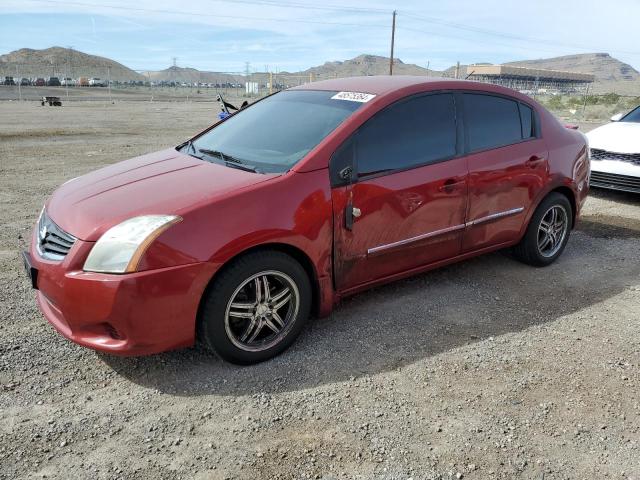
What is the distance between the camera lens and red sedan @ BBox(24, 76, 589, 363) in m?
2.80

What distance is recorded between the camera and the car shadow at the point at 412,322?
10.2 ft

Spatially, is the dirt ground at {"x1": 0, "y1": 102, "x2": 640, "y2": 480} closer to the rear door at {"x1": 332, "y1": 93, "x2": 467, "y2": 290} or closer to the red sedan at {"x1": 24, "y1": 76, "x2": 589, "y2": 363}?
the red sedan at {"x1": 24, "y1": 76, "x2": 589, "y2": 363}

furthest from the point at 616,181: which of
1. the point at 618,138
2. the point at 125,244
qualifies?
the point at 125,244

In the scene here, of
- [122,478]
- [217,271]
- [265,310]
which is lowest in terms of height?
[122,478]

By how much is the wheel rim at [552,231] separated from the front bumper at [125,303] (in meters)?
3.39

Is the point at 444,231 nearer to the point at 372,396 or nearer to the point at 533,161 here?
the point at 533,161

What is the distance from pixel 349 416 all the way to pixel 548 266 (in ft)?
10.2

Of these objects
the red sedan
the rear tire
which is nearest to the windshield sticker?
the red sedan

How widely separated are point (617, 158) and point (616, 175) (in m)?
0.25

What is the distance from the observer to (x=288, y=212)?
10.2 ft

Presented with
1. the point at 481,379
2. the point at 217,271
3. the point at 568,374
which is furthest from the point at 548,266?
the point at 217,271

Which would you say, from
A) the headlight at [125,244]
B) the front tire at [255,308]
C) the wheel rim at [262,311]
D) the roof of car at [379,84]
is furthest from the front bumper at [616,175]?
the headlight at [125,244]

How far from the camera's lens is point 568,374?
10.5ft

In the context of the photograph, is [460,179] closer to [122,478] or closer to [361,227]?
[361,227]
